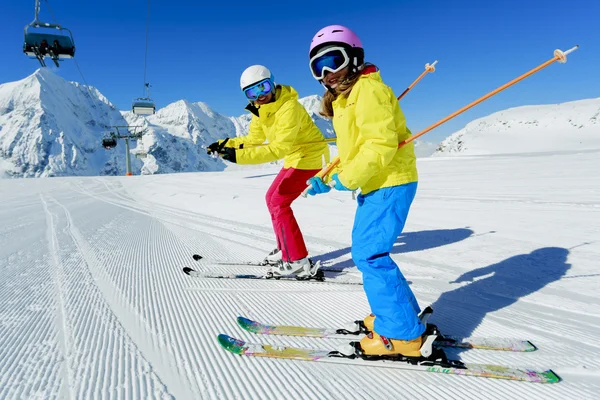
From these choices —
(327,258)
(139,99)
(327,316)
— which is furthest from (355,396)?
(139,99)

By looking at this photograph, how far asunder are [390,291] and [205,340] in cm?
135

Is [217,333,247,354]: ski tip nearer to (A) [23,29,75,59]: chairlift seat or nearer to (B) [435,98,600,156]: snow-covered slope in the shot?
(A) [23,29,75,59]: chairlift seat

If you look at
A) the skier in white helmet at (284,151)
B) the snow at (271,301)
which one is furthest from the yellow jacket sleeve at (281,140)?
the snow at (271,301)

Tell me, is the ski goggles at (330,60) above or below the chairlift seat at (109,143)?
below

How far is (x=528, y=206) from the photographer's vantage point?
5996 mm

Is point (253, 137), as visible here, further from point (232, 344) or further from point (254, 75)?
point (232, 344)

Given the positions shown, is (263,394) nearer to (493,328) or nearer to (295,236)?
(493,328)

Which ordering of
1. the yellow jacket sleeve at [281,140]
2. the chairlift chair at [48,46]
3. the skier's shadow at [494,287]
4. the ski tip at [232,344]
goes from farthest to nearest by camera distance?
the chairlift chair at [48,46]
the yellow jacket sleeve at [281,140]
the skier's shadow at [494,287]
the ski tip at [232,344]

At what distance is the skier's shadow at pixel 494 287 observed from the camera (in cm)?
272

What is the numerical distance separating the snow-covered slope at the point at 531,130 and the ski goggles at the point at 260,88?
29.2 m

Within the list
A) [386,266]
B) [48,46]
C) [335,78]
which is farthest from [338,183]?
[48,46]

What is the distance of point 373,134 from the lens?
6.38 ft

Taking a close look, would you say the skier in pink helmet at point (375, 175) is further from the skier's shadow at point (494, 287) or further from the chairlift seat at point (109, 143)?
the chairlift seat at point (109, 143)

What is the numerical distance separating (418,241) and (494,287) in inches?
68.4
